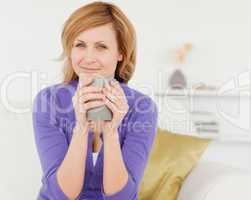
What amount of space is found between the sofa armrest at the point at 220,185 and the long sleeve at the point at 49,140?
0.44 meters

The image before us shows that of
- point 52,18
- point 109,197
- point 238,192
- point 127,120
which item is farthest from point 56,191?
point 52,18

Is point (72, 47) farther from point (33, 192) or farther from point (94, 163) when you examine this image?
point (33, 192)

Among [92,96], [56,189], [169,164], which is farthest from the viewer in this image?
[169,164]

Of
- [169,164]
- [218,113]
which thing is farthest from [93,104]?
[218,113]

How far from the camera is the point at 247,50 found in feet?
10.2

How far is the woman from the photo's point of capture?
1.24 m

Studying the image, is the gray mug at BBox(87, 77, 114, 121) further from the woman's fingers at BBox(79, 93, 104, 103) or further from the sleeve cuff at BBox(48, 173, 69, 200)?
the sleeve cuff at BBox(48, 173, 69, 200)

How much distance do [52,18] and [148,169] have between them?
1.53 meters

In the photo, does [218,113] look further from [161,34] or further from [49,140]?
[49,140]

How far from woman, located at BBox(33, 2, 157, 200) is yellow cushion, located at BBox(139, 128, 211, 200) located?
1.07 feet

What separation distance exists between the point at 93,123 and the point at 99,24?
0.30 meters

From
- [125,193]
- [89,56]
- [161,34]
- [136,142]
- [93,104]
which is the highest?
[161,34]

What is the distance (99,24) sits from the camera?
135cm

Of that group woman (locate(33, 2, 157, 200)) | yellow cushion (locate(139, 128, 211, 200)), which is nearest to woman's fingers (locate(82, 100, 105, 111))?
woman (locate(33, 2, 157, 200))
